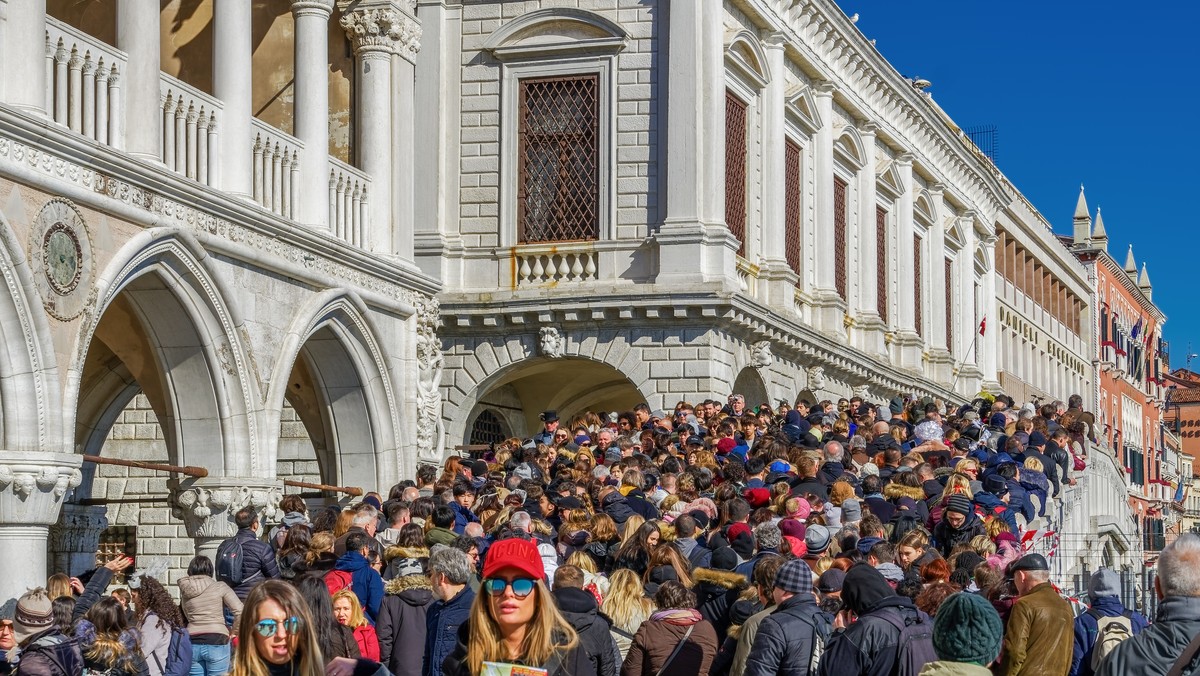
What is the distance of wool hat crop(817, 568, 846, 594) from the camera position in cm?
1032

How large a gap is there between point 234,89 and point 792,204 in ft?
51.2

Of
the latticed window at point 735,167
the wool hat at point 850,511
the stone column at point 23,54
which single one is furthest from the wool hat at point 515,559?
the latticed window at point 735,167

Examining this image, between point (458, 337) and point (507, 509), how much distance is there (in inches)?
576

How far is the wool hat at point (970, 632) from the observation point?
708 centimetres

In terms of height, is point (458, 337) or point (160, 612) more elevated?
point (458, 337)

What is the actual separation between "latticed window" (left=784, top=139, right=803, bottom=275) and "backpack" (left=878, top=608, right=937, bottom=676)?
2370 centimetres

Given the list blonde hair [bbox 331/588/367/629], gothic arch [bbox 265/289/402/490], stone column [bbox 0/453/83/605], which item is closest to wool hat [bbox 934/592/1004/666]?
blonde hair [bbox 331/588/367/629]

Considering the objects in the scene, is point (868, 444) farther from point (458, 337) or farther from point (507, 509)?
point (458, 337)

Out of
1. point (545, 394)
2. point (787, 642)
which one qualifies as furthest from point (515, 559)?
point (545, 394)

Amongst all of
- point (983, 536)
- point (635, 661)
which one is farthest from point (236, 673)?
point (983, 536)

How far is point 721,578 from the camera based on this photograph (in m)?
10.5

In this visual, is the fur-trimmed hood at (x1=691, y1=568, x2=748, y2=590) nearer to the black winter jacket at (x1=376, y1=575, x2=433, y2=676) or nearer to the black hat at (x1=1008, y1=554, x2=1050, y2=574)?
the black winter jacket at (x1=376, y1=575, x2=433, y2=676)

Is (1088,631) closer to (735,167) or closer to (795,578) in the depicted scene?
(795,578)

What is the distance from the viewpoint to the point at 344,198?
71.7 ft
